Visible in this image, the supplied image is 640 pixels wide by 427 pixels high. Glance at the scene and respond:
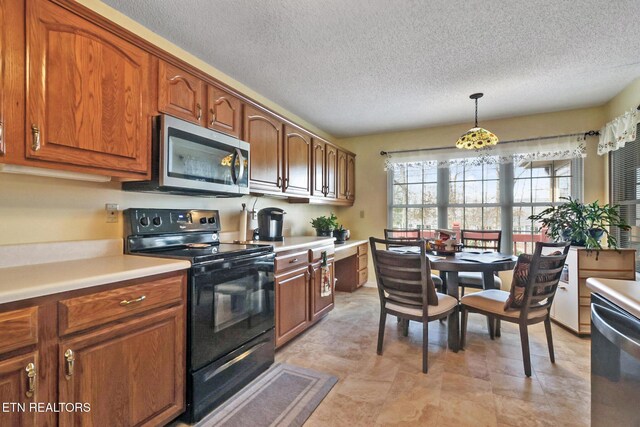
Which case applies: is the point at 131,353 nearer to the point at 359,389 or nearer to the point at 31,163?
the point at 31,163

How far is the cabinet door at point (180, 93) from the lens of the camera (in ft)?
5.91

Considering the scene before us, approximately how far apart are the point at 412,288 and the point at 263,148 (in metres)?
1.71

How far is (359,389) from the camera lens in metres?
1.89

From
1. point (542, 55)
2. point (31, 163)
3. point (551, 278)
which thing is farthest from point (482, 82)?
point (31, 163)

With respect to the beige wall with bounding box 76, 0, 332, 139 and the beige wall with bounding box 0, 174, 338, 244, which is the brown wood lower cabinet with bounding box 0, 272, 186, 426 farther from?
the beige wall with bounding box 76, 0, 332, 139

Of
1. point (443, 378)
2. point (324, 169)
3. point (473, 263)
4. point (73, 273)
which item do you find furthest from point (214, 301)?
point (324, 169)

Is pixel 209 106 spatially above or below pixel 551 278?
above

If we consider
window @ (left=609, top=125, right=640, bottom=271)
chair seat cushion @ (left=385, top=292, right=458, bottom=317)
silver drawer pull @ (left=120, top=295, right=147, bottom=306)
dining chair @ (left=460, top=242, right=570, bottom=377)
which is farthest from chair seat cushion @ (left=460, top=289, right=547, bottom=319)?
silver drawer pull @ (left=120, top=295, right=147, bottom=306)

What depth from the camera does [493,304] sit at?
2199 millimetres

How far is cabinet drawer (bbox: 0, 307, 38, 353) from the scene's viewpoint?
0.95 m

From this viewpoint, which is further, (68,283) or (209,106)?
(209,106)

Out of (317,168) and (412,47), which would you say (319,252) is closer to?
(317,168)

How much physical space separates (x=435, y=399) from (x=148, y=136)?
229cm

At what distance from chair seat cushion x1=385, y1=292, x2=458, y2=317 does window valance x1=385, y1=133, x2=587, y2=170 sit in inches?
91.7
